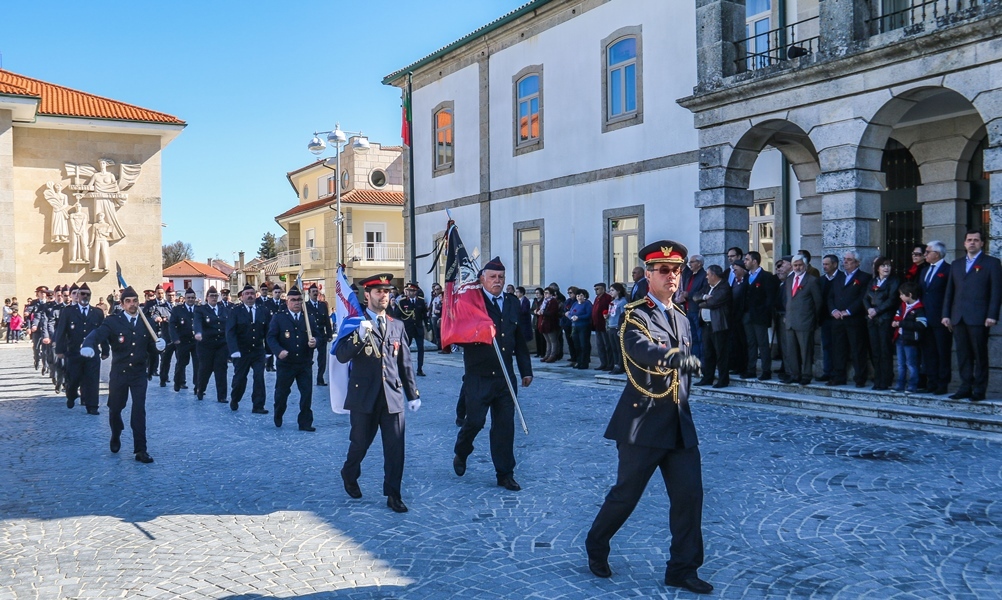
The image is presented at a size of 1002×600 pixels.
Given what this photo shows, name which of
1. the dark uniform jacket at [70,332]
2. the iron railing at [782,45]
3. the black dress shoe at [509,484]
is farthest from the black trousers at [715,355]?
the dark uniform jacket at [70,332]

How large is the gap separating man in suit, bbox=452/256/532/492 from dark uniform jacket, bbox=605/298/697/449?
2.41 metres

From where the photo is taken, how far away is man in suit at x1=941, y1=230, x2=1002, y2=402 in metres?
9.95

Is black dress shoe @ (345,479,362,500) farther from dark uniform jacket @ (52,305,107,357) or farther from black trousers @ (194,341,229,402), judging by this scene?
dark uniform jacket @ (52,305,107,357)

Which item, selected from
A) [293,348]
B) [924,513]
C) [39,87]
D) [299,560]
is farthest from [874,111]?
[39,87]

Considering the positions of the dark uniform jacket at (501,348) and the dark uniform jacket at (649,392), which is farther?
the dark uniform jacket at (501,348)

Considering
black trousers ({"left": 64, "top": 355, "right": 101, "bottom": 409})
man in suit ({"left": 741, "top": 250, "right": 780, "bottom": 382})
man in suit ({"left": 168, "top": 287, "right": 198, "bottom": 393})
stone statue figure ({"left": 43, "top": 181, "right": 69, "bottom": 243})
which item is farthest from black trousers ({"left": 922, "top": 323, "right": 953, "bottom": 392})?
stone statue figure ({"left": 43, "top": 181, "right": 69, "bottom": 243})

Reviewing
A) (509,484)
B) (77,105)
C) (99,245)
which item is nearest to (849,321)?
(509,484)

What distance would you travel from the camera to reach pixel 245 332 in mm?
12844

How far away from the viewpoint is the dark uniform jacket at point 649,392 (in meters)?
4.77

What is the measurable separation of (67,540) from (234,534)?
1.11m

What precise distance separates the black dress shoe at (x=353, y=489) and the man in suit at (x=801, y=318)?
24.6ft

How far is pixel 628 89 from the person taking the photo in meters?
19.5

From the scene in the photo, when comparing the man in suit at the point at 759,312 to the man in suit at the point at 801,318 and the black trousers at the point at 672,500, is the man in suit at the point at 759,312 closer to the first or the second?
the man in suit at the point at 801,318

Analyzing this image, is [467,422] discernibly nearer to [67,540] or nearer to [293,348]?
[67,540]
